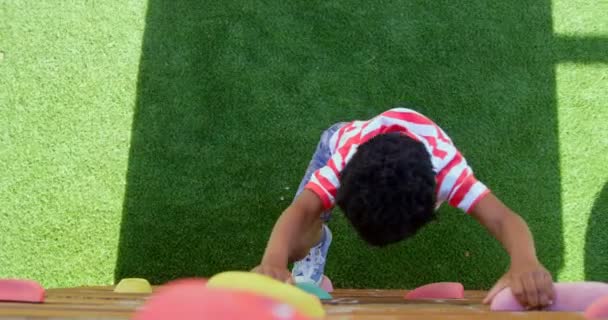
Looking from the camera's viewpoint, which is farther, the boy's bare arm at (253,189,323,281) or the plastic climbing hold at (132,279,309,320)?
the boy's bare arm at (253,189,323,281)

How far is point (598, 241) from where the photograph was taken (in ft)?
7.14

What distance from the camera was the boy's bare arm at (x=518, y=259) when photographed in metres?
1.16

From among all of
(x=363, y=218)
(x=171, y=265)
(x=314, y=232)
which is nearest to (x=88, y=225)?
(x=171, y=265)

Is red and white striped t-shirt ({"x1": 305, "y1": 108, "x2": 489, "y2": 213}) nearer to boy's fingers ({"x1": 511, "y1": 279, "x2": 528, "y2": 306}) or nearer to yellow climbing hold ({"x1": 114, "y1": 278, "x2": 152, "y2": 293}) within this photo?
boy's fingers ({"x1": 511, "y1": 279, "x2": 528, "y2": 306})

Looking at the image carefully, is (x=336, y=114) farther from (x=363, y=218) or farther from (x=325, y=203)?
(x=363, y=218)

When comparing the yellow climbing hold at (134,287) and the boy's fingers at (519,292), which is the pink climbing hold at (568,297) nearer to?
the boy's fingers at (519,292)

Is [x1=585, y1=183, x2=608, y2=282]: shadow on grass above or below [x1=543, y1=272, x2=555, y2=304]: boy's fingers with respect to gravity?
below

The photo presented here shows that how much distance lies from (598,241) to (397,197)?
3.98 feet

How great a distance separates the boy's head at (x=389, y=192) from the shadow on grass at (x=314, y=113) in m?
0.81

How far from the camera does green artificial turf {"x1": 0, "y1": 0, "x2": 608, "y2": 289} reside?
221 cm

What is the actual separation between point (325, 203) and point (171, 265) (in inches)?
34.7

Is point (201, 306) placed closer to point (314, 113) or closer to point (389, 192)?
point (389, 192)

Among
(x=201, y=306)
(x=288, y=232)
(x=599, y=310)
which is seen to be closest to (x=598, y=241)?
(x=288, y=232)

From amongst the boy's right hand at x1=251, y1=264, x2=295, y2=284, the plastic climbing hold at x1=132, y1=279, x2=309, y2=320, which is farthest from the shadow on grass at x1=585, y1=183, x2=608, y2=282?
the plastic climbing hold at x1=132, y1=279, x2=309, y2=320
